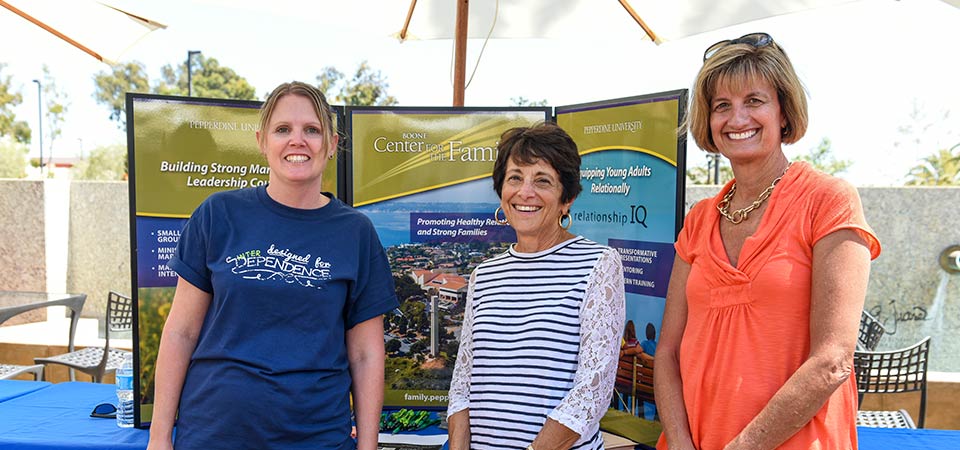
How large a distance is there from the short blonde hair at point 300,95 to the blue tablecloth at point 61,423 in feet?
4.10

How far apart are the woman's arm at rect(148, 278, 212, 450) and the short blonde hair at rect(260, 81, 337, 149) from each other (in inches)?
18.8

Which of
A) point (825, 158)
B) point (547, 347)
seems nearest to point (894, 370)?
point (547, 347)

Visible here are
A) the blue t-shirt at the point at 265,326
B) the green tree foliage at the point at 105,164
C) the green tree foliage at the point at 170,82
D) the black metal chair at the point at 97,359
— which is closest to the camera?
the blue t-shirt at the point at 265,326

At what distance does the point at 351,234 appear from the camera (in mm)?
1829

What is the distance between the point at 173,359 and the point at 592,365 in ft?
3.59

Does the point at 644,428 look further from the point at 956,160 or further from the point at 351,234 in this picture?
the point at 956,160

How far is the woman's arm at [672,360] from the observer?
69.0 inches

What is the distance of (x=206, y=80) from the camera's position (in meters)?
31.9

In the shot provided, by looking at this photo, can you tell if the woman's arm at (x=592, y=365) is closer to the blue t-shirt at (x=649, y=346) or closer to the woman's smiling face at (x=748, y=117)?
the woman's smiling face at (x=748, y=117)

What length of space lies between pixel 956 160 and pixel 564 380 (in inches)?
722

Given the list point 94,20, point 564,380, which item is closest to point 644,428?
point 564,380

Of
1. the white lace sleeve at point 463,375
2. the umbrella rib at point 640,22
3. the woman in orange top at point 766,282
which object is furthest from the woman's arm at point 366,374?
the umbrella rib at point 640,22

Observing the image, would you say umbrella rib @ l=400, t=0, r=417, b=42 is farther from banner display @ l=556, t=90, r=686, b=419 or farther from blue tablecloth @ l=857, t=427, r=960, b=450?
blue tablecloth @ l=857, t=427, r=960, b=450

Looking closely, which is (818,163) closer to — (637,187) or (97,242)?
(97,242)
